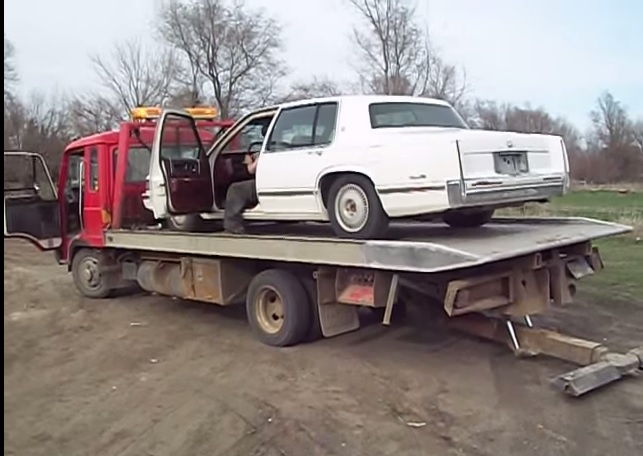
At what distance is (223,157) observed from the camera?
8.77 m

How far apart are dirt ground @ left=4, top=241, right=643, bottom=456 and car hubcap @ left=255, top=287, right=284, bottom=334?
23cm

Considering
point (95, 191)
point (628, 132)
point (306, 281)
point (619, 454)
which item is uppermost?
point (628, 132)

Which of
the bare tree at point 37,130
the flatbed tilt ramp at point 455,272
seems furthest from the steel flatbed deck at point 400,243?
the bare tree at point 37,130

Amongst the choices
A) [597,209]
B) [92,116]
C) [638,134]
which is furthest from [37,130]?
[638,134]

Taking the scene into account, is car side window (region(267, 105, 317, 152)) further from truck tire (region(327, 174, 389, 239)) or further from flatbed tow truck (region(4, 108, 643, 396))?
flatbed tow truck (region(4, 108, 643, 396))

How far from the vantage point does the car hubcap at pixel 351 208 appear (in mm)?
6520

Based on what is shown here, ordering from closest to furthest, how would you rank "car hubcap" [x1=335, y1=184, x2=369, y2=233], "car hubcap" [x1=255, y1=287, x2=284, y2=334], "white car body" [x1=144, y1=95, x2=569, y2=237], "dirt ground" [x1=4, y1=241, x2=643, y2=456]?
"dirt ground" [x1=4, y1=241, x2=643, y2=456] → "white car body" [x1=144, y1=95, x2=569, y2=237] → "car hubcap" [x1=335, y1=184, x2=369, y2=233] → "car hubcap" [x1=255, y1=287, x2=284, y2=334]

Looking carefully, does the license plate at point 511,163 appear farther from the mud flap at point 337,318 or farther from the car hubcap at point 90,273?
the car hubcap at point 90,273

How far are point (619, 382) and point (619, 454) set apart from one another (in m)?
1.36

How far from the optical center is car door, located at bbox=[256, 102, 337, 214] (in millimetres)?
6969

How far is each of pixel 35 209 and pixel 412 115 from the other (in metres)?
6.07

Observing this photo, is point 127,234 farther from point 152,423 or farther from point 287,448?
point 287,448

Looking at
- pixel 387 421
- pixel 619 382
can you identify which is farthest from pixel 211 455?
pixel 619 382

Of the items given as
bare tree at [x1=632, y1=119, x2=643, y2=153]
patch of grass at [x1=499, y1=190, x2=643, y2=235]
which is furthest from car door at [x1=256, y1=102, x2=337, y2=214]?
bare tree at [x1=632, y1=119, x2=643, y2=153]
